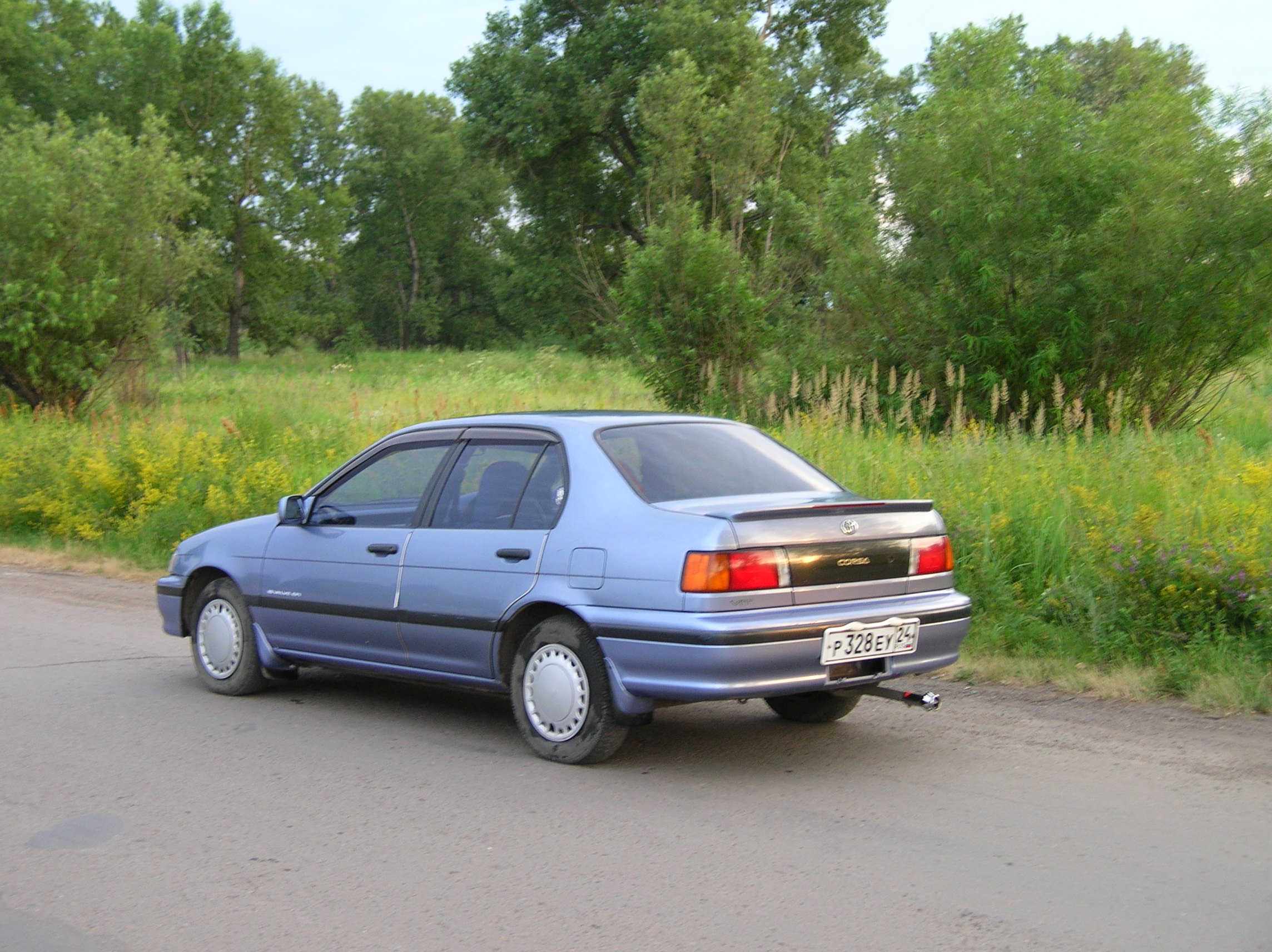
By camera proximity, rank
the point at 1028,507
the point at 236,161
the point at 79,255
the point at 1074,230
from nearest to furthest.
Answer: the point at 1028,507 → the point at 1074,230 → the point at 79,255 → the point at 236,161

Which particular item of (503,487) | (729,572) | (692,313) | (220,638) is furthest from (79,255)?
(729,572)

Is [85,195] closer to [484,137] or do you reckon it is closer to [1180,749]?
[484,137]

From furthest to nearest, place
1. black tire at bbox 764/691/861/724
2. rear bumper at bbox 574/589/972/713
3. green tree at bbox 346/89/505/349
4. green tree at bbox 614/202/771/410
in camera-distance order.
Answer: green tree at bbox 346/89/505/349 → green tree at bbox 614/202/771/410 → black tire at bbox 764/691/861/724 → rear bumper at bbox 574/589/972/713

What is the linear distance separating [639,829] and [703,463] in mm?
1957

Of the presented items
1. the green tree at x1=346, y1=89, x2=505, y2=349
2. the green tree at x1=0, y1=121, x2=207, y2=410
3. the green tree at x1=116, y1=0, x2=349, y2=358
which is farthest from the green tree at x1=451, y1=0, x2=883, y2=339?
the green tree at x1=346, y1=89, x2=505, y2=349

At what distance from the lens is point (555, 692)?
575cm

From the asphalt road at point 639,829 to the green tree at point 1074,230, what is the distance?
7.92m

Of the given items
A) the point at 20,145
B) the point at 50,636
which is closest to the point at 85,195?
the point at 20,145

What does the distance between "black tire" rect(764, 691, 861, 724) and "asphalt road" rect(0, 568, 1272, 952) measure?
101 millimetres

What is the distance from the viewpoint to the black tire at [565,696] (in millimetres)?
5609

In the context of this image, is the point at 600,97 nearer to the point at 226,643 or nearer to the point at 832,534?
the point at 226,643

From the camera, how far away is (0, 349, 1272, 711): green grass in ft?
24.2

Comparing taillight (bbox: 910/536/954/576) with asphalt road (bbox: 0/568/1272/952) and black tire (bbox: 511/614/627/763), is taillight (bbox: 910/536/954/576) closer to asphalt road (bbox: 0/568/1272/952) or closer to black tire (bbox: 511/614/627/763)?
asphalt road (bbox: 0/568/1272/952)

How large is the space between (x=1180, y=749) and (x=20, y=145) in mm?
25087
